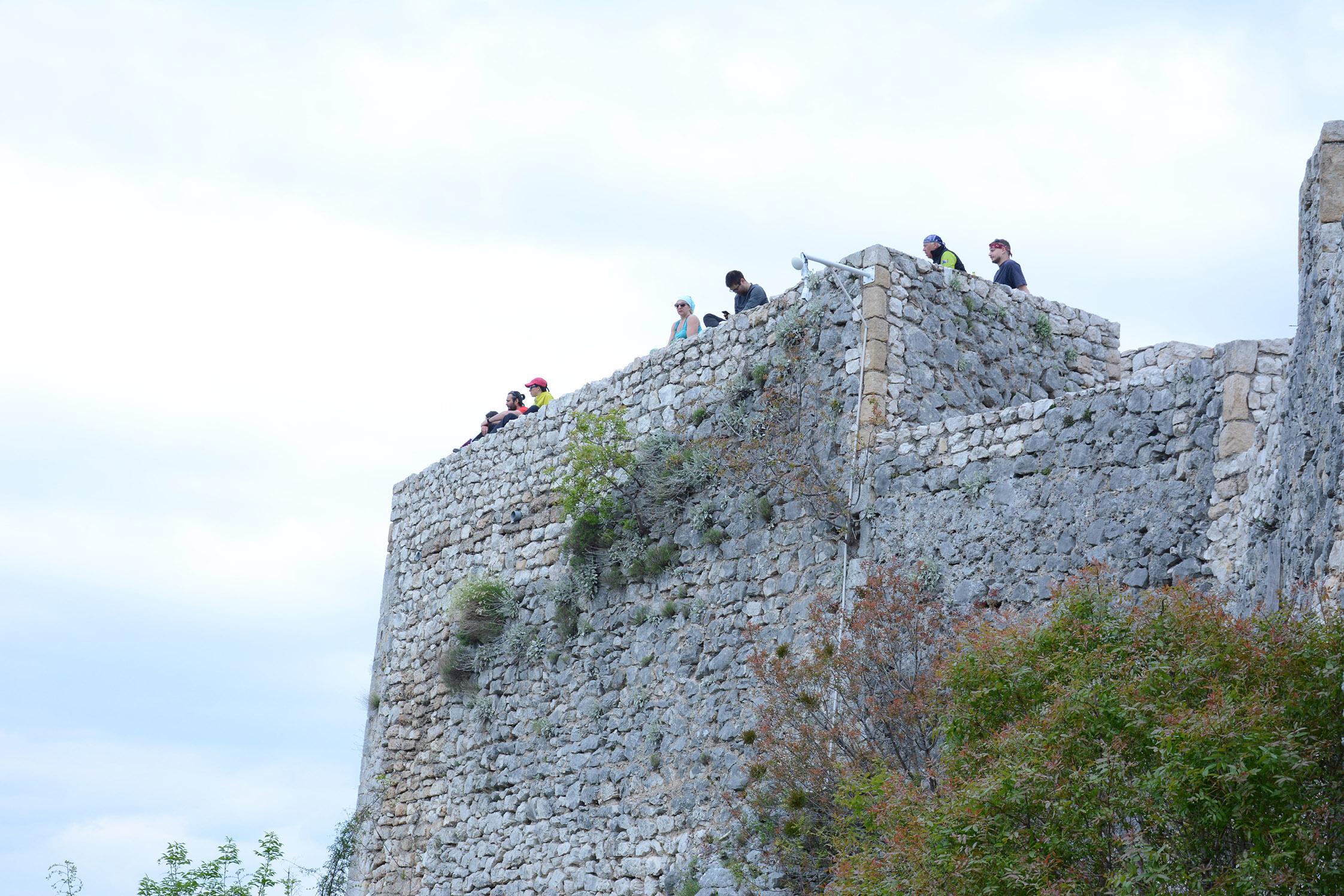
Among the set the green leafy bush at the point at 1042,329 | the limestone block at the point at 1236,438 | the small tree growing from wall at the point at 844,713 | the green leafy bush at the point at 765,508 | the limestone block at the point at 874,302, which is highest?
the green leafy bush at the point at 1042,329

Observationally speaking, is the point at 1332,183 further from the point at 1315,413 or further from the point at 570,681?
the point at 570,681

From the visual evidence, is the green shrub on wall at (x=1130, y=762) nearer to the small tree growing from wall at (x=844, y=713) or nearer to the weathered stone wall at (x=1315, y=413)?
the weathered stone wall at (x=1315, y=413)

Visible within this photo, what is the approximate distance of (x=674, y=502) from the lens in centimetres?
1397

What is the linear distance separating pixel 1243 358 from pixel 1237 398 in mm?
257

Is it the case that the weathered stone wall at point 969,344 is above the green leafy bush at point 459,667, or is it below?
above

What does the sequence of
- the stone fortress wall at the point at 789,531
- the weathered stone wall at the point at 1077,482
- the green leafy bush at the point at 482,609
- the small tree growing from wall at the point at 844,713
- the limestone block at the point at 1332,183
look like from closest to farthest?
the limestone block at the point at 1332,183, the stone fortress wall at the point at 789,531, the weathered stone wall at the point at 1077,482, the small tree growing from wall at the point at 844,713, the green leafy bush at the point at 482,609

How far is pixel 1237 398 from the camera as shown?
965cm

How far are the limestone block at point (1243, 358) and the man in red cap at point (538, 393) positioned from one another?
8.37 metres

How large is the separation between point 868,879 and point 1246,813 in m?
2.30

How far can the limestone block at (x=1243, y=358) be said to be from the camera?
967cm

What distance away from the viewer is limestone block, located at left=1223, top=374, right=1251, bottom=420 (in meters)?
9.62

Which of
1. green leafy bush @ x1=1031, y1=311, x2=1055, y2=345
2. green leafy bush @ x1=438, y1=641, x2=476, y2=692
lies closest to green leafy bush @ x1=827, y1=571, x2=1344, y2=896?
green leafy bush @ x1=1031, y1=311, x2=1055, y2=345

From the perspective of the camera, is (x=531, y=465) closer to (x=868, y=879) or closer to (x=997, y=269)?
(x=997, y=269)

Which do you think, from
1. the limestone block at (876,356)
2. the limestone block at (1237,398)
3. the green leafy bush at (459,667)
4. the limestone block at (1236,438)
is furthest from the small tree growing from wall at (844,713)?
the green leafy bush at (459,667)
